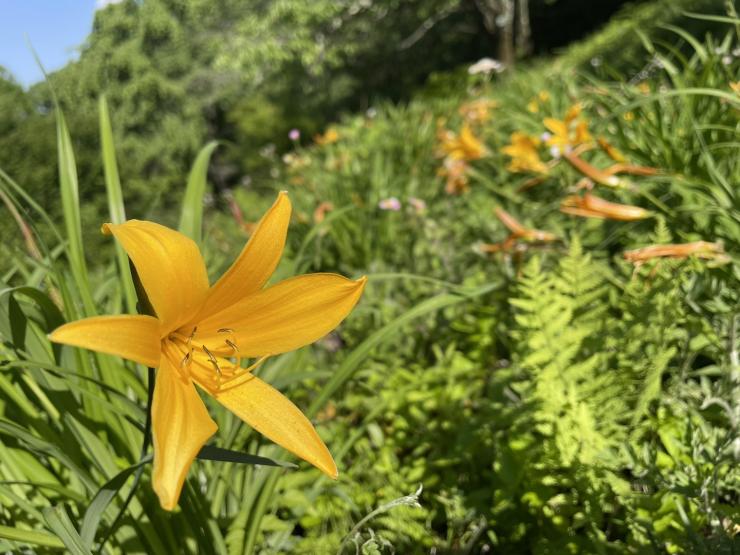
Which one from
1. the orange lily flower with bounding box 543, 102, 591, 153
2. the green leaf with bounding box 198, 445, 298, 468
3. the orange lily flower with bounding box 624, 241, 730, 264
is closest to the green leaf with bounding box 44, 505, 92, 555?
the green leaf with bounding box 198, 445, 298, 468

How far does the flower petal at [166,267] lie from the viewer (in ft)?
2.20

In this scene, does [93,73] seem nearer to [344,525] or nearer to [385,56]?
[385,56]

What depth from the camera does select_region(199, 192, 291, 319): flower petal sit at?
0.76 meters

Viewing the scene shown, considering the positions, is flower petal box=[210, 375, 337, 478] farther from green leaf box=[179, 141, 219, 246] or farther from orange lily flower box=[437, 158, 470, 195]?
orange lily flower box=[437, 158, 470, 195]

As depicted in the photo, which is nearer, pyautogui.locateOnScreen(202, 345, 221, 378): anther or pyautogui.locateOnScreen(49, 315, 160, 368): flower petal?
pyautogui.locateOnScreen(49, 315, 160, 368): flower petal

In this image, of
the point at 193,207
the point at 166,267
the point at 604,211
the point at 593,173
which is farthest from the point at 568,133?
the point at 166,267

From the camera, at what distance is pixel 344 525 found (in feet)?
4.44

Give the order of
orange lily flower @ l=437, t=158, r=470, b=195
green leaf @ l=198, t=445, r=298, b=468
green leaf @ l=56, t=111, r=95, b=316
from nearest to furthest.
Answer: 1. green leaf @ l=198, t=445, r=298, b=468
2. green leaf @ l=56, t=111, r=95, b=316
3. orange lily flower @ l=437, t=158, r=470, b=195

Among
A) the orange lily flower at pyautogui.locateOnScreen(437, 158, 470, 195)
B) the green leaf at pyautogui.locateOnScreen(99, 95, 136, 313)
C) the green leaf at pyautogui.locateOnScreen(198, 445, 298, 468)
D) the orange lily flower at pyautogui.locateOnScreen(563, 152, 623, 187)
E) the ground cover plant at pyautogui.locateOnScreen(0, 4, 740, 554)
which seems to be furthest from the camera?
the orange lily flower at pyautogui.locateOnScreen(437, 158, 470, 195)

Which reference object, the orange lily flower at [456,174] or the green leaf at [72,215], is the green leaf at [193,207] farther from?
the orange lily flower at [456,174]

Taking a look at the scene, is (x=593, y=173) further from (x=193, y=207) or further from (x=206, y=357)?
(x=206, y=357)

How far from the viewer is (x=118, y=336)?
0.66m

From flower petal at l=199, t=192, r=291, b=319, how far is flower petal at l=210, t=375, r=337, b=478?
11 centimetres

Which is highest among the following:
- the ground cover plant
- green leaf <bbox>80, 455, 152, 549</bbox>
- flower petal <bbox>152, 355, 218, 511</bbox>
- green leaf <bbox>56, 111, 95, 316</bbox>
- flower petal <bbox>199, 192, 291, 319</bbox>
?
green leaf <bbox>56, 111, 95, 316</bbox>
